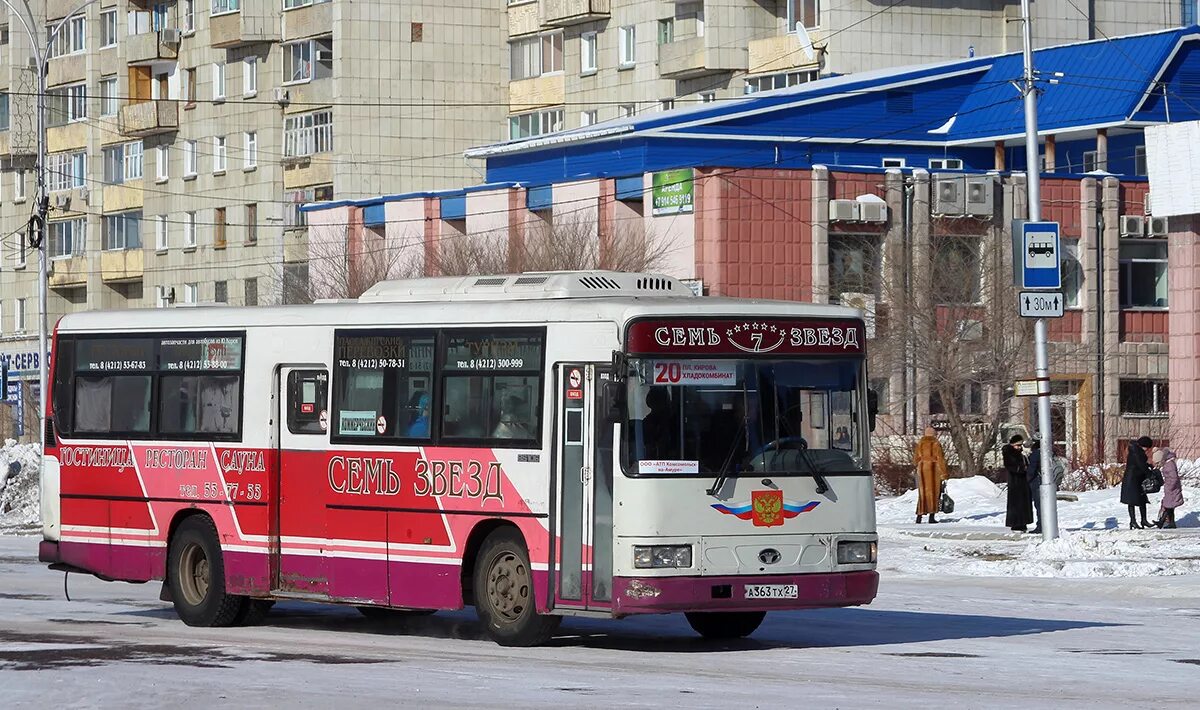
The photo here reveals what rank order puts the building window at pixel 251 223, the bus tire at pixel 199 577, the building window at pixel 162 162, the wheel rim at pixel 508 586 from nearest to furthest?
the wheel rim at pixel 508 586
the bus tire at pixel 199 577
the building window at pixel 251 223
the building window at pixel 162 162

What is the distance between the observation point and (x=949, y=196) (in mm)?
53812

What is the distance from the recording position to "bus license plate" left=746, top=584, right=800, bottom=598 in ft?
54.5

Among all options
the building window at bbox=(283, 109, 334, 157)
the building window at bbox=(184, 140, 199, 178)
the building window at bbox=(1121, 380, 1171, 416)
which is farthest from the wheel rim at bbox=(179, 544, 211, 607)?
the building window at bbox=(184, 140, 199, 178)

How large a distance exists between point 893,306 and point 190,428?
106ft

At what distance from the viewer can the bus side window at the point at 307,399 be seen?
1899cm

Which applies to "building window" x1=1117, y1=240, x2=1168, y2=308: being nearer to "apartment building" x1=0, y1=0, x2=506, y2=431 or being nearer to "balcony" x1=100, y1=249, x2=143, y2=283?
"apartment building" x1=0, y1=0, x2=506, y2=431

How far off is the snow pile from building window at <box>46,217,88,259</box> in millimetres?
39803

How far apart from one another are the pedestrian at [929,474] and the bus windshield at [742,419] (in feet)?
60.3

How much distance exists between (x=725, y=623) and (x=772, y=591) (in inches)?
59.0

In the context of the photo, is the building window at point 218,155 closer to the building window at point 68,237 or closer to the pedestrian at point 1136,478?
the building window at point 68,237

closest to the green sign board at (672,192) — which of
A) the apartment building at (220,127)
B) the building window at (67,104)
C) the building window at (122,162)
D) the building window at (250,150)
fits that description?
the apartment building at (220,127)

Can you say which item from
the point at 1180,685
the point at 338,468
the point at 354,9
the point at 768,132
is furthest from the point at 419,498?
the point at 354,9

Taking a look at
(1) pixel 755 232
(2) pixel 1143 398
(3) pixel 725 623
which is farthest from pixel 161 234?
(3) pixel 725 623

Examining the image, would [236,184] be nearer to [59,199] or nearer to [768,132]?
[59,199]
